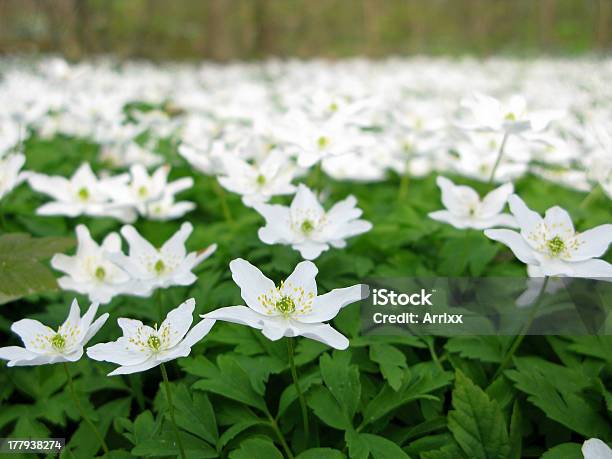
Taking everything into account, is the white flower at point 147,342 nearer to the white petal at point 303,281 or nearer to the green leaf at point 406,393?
the white petal at point 303,281

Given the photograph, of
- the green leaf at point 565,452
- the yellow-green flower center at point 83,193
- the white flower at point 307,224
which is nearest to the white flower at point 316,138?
the white flower at point 307,224

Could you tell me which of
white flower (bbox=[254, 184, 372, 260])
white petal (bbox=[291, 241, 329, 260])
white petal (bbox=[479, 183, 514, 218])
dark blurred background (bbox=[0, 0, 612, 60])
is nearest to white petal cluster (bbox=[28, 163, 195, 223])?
white flower (bbox=[254, 184, 372, 260])

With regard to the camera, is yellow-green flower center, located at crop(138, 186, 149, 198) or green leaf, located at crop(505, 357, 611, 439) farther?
yellow-green flower center, located at crop(138, 186, 149, 198)

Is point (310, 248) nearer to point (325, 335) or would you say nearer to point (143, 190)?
point (325, 335)

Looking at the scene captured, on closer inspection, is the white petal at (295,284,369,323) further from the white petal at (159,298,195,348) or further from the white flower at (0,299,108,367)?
the white flower at (0,299,108,367)

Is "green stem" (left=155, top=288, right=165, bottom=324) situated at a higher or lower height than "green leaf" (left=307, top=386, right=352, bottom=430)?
higher

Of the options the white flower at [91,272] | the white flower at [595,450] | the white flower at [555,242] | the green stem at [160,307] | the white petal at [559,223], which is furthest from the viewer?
the white flower at [91,272]

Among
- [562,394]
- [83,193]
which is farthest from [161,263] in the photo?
[562,394]
